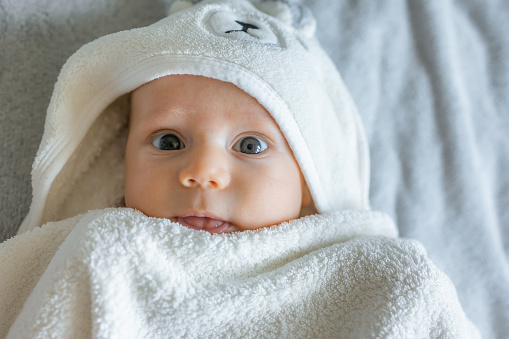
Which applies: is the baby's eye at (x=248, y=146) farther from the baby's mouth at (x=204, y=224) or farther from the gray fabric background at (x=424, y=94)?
the gray fabric background at (x=424, y=94)

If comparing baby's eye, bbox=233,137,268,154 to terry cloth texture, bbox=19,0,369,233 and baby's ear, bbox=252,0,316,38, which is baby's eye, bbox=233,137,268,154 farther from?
baby's ear, bbox=252,0,316,38

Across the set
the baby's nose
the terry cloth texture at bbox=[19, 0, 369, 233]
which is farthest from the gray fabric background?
the baby's nose

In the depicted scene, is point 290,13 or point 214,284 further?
point 290,13

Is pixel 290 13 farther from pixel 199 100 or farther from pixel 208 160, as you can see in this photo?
pixel 208 160

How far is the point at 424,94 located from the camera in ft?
4.70

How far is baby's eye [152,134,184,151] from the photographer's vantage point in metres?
1.02

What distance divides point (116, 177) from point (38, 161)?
20cm

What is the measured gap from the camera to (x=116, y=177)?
1200 millimetres

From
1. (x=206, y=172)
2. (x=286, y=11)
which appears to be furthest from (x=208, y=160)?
(x=286, y=11)

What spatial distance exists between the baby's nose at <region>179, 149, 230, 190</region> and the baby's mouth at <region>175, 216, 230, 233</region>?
0.25 feet

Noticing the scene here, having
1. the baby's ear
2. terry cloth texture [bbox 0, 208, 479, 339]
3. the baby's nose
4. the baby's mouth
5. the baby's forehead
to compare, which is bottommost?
terry cloth texture [bbox 0, 208, 479, 339]

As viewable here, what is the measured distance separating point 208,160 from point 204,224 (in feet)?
0.44

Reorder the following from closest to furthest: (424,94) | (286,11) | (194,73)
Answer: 1. (194,73)
2. (286,11)
3. (424,94)

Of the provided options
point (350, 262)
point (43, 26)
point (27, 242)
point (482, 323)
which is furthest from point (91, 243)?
point (482, 323)
